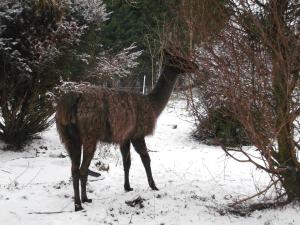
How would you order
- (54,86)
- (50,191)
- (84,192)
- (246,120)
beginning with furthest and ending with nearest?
(54,86), (50,191), (84,192), (246,120)

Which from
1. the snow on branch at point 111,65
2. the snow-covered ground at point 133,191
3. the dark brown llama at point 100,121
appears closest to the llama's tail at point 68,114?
the dark brown llama at point 100,121

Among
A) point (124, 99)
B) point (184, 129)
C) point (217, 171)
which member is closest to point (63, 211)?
point (124, 99)

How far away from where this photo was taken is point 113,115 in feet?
18.4

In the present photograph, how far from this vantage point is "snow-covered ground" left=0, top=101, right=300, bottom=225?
16.2 feet

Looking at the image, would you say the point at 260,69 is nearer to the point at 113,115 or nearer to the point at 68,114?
the point at 113,115

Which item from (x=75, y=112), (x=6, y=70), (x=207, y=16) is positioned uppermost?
(x=207, y=16)

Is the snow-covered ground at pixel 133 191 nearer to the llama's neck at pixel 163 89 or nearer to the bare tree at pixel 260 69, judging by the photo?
the llama's neck at pixel 163 89

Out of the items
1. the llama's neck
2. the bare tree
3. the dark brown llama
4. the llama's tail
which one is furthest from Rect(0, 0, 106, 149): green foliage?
the bare tree

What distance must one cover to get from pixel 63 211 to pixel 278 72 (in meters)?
2.99

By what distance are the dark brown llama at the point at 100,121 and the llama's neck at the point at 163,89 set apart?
0.05 m

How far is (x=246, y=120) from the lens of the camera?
430 centimetres

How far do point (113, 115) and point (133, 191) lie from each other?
1280 millimetres

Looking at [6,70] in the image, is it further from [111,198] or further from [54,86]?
[111,198]

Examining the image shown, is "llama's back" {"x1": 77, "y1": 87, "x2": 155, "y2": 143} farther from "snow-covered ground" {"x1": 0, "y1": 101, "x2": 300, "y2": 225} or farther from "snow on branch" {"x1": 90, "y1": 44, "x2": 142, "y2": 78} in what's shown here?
"snow on branch" {"x1": 90, "y1": 44, "x2": 142, "y2": 78}
